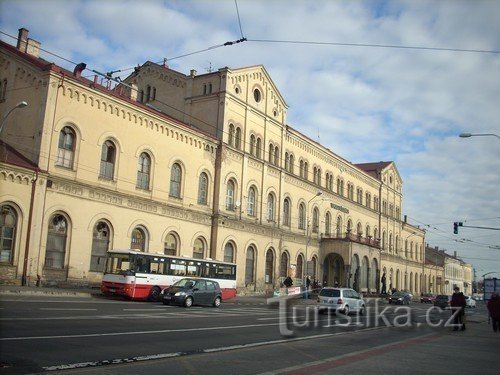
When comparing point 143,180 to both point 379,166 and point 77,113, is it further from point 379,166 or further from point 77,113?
point 379,166

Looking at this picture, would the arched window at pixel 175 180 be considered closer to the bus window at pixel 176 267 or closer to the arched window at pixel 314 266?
the bus window at pixel 176 267

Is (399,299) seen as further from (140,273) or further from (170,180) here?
(140,273)

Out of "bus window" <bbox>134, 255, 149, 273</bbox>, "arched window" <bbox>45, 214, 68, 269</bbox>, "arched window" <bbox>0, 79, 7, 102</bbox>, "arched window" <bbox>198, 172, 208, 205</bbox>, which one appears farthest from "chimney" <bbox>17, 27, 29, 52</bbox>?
"bus window" <bbox>134, 255, 149, 273</bbox>

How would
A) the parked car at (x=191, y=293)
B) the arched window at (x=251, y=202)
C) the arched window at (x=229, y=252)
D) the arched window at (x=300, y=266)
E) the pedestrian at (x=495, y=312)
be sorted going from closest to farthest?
the pedestrian at (x=495, y=312) < the parked car at (x=191, y=293) < the arched window at (x=229, y=252) < the arched window at (x=251, y=202) < the arched window at (x=300, y=266)

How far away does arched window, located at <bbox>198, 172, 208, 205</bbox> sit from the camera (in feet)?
129

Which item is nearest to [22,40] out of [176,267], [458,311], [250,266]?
[176,267]

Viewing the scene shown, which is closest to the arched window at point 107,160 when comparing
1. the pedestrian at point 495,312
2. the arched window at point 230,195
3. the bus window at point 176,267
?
the bus window at point 176,267

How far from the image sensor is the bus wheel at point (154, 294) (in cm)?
2872

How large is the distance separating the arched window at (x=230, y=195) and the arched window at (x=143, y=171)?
27.6 feet

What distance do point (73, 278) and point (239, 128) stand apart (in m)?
19.4

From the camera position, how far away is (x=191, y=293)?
2664 centimetres

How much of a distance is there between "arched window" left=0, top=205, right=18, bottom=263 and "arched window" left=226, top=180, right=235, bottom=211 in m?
18.0

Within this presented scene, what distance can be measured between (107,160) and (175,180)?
20.0 ft

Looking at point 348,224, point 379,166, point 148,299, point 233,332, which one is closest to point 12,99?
point 148,299
